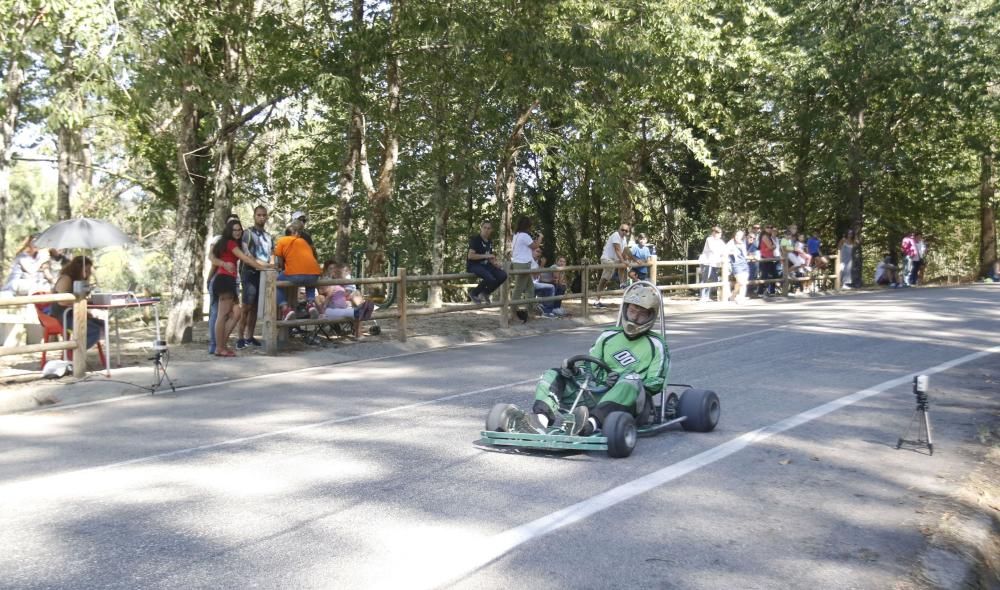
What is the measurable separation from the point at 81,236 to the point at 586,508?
351 inches

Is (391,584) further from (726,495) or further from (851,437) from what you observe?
(851,437)

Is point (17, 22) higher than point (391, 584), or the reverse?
point (17, 22)

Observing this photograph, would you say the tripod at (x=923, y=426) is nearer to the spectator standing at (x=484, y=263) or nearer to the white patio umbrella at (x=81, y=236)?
the white patio umbrella at (x=81, y=236)

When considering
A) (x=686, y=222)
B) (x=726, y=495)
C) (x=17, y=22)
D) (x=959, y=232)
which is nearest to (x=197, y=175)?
(x=17, y=22)

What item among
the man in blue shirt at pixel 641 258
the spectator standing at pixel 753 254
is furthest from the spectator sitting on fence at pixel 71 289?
the spectator standing at pixel 753 254

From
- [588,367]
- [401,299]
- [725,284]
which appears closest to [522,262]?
[401,299]

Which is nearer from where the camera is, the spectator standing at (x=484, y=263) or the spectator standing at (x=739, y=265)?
the spectator standing at (x=484, y=263)

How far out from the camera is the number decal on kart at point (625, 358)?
8.17 meters

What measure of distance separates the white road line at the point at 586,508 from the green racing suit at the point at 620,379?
0.69 m

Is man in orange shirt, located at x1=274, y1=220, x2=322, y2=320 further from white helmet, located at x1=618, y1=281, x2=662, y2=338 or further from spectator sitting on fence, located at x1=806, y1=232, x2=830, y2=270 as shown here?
spectator sitting on fence, located at x1=806, y1=232, x2=830, y2=270

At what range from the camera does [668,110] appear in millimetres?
30125

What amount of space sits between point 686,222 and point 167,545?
34224 mm

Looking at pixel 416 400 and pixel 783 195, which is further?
pixel 783 195

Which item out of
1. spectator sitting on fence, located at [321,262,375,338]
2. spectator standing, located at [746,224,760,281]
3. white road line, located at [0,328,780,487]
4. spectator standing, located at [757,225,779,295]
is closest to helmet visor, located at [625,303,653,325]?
white road line, located at [0,328,780,487]
